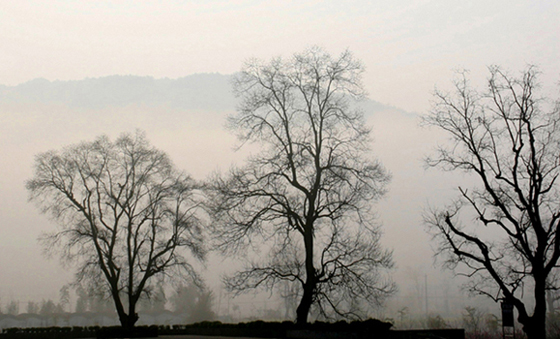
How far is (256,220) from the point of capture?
3034cm

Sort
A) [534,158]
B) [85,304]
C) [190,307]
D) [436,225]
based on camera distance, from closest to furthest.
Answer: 1. [534,158]
2. [436,225]
3. [190,307]
4. [85,304]

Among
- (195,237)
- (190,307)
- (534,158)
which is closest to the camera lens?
(534,158)

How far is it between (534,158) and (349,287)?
1085cm

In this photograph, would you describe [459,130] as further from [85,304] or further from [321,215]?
[85,304]

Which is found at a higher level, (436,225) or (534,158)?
(534,158)

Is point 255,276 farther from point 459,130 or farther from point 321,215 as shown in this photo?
point 459,130

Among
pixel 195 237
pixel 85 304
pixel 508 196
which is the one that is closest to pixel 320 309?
pixel 508 196

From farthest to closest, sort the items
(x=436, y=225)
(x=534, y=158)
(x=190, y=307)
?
1. (x=190, y=307)
2. (x=436, y=225)
3. (x=534, y=158)

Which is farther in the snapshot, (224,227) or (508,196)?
(224,227)

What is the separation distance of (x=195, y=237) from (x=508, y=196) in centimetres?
2303

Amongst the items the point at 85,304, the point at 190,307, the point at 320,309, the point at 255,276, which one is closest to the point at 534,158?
the point at 320,309

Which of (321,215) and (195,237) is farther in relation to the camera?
(195,237)

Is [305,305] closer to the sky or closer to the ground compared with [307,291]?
closer to the ground

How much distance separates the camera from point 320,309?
1175 inches
